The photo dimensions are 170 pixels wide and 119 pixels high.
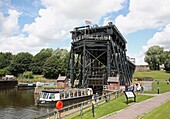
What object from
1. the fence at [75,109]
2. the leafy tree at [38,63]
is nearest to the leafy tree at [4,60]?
the leafy tree at [38,63]

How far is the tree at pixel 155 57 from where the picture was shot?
401 feet

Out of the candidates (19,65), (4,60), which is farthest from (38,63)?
(4,60)

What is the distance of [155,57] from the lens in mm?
122500

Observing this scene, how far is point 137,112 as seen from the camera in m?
18.5

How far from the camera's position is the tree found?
12212 centimetres

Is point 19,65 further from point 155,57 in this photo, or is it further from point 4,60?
point 155,57

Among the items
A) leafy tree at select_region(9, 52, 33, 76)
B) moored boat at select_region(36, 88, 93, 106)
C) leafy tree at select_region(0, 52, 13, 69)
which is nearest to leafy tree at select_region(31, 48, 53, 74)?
leafy tree at select_region(9, 52, 33, 76)

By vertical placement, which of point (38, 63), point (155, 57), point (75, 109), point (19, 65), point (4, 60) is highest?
point (155, 57)

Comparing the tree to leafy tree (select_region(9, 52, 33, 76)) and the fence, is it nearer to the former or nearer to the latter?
leafy tree (select_region(9, 52, 33, 76))

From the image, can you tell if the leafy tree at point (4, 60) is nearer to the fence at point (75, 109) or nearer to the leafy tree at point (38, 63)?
the leafy tree at point (38, 63)

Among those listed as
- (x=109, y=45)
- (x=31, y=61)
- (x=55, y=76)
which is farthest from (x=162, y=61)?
(x=109, y=45)

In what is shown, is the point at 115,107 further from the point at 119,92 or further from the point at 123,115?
the point at 119,92

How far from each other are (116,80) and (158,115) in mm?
23098

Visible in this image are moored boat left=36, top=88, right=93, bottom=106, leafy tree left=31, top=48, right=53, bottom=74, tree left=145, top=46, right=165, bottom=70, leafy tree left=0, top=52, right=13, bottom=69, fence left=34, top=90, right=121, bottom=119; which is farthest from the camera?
leafy tree left=0, top=52, right=13, bottom=69
